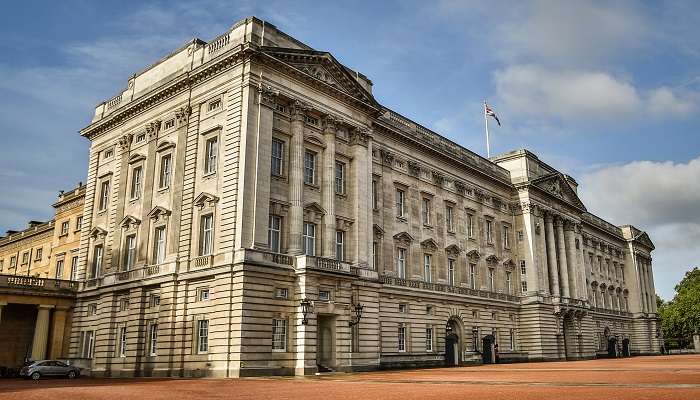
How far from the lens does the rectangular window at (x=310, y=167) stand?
40.7 meters

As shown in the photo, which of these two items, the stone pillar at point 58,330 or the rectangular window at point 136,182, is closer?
the rectangular window at point 136,182

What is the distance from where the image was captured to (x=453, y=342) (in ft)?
177

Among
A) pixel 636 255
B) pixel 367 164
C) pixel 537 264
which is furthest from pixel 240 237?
pixel 636 255

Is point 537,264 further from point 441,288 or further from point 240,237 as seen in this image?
point 240,237

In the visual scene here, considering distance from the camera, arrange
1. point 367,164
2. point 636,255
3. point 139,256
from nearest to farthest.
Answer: point 139,256, point 367,164, point 636,255

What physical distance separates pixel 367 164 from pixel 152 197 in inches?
608

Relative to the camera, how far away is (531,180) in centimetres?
6594

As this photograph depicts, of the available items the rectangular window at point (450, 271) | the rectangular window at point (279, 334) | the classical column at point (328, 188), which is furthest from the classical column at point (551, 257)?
the rectangular window at point (279, 334)

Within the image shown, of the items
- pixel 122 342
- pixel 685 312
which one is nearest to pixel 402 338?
pixel 122 342

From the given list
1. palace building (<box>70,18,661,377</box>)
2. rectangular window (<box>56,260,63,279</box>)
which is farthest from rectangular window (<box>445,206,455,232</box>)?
rectangular window (<box>56,260,63,279</box>)

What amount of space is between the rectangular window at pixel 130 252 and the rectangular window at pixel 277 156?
39.9ft

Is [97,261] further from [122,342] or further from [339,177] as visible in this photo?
[339,177]

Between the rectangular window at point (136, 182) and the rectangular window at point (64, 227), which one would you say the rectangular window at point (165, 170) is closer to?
the rectangular window at point (136, 182)

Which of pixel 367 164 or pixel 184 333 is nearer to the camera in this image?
pixel 184 333
